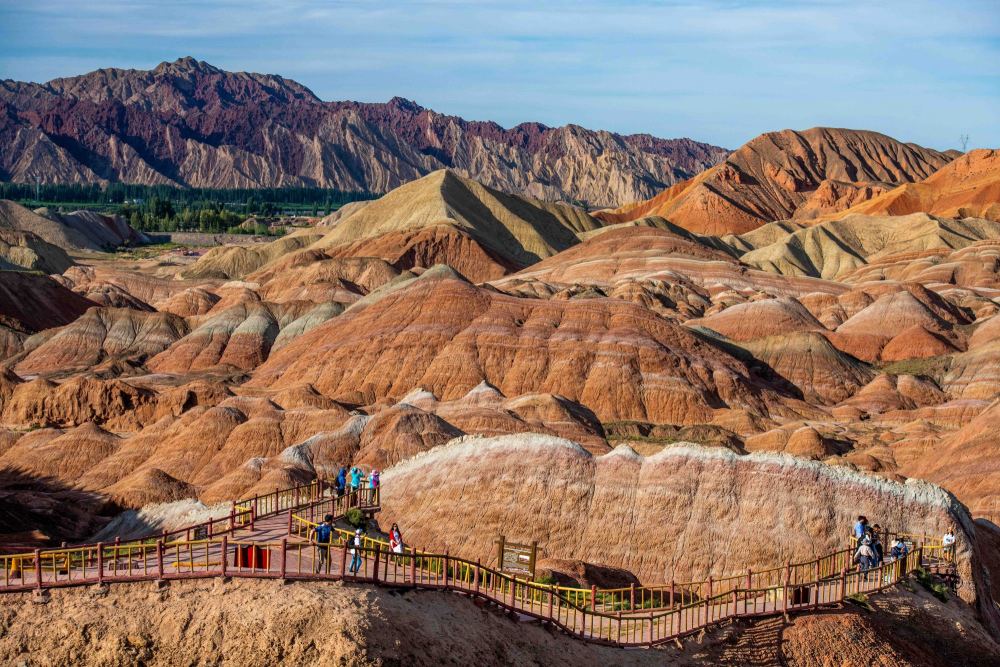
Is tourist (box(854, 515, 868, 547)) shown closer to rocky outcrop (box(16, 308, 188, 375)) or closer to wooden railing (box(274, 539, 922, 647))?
wooden railing (box(274, 539, 922, 647))

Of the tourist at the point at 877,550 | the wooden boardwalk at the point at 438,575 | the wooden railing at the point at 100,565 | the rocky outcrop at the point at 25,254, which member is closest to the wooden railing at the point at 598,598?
the wooden boardwalk at the point at 438,575

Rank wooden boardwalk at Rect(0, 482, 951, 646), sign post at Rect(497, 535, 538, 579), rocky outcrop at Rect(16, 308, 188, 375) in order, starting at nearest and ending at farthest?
wooden boardwalk at Rect(0, 482, 951, 646), sign post at Rect(497, 535, 538, 579), rocky outcrop at Rect(16, 308, 188, 375)

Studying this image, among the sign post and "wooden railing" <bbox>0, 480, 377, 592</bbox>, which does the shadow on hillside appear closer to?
the sign post

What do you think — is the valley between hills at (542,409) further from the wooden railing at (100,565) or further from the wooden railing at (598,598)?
the wooden railing at (100,565)

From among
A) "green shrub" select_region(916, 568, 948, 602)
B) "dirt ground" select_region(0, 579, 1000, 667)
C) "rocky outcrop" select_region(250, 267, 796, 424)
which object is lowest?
"green shrub" select_region(916, 568, 948, 602)

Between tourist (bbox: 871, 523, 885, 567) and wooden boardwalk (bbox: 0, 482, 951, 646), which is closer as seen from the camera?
wooden boardwalk (bbox: 0, 482, 951, 646)

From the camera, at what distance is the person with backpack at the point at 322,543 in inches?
1112

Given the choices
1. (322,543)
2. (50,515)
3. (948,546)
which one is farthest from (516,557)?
(50,515)

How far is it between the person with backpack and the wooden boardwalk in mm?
83

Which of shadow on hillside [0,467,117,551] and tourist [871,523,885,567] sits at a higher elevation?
tourist [871,523,885,567]

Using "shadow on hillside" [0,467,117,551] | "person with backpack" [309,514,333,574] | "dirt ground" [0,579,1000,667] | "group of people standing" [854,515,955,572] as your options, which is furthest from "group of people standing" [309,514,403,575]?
"shadow on hillside" [0,467,117,551]

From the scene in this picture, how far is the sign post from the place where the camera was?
35406mm

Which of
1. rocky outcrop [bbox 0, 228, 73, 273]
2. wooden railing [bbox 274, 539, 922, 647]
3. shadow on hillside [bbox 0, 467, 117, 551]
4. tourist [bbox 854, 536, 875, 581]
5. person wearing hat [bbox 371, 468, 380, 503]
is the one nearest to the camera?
wooden railing [bbox 274, 539, 922, 647]

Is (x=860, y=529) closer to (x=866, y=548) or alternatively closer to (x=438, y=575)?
(x=866, y=548)
